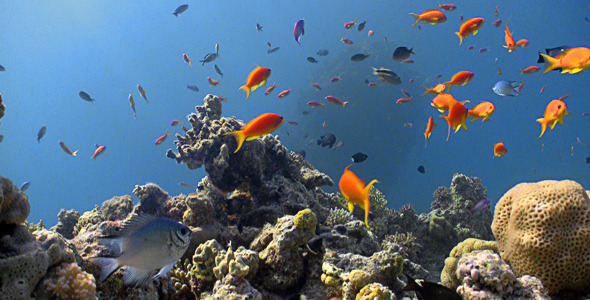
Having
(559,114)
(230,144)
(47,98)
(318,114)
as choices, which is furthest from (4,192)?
(47,98)

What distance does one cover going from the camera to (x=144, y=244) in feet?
7.13

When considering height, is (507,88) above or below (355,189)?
below

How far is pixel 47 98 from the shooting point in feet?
417

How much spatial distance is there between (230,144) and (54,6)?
13043cm

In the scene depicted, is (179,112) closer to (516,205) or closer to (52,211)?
(52,211)

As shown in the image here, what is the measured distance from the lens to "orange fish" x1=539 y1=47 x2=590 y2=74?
430cm

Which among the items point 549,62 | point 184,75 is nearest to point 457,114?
point 549,62

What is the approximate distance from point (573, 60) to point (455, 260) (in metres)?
3.39

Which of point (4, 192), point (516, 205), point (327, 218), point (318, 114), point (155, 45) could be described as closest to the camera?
point (4, 192)

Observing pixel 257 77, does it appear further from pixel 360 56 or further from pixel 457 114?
pixel 360 56

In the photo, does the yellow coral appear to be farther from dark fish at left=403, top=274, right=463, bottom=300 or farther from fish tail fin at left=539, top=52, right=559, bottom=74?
fish tail fin at left=539, top=52, right=559, bottom=74

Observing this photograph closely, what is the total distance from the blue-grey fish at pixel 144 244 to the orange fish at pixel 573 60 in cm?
558

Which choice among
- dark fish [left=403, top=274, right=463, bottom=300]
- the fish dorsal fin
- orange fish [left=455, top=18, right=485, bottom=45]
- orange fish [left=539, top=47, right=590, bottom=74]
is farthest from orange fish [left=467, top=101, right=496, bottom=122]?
the fish dorsal fin

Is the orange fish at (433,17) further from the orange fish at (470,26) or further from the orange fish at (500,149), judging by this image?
the orange fish at (500,149)
